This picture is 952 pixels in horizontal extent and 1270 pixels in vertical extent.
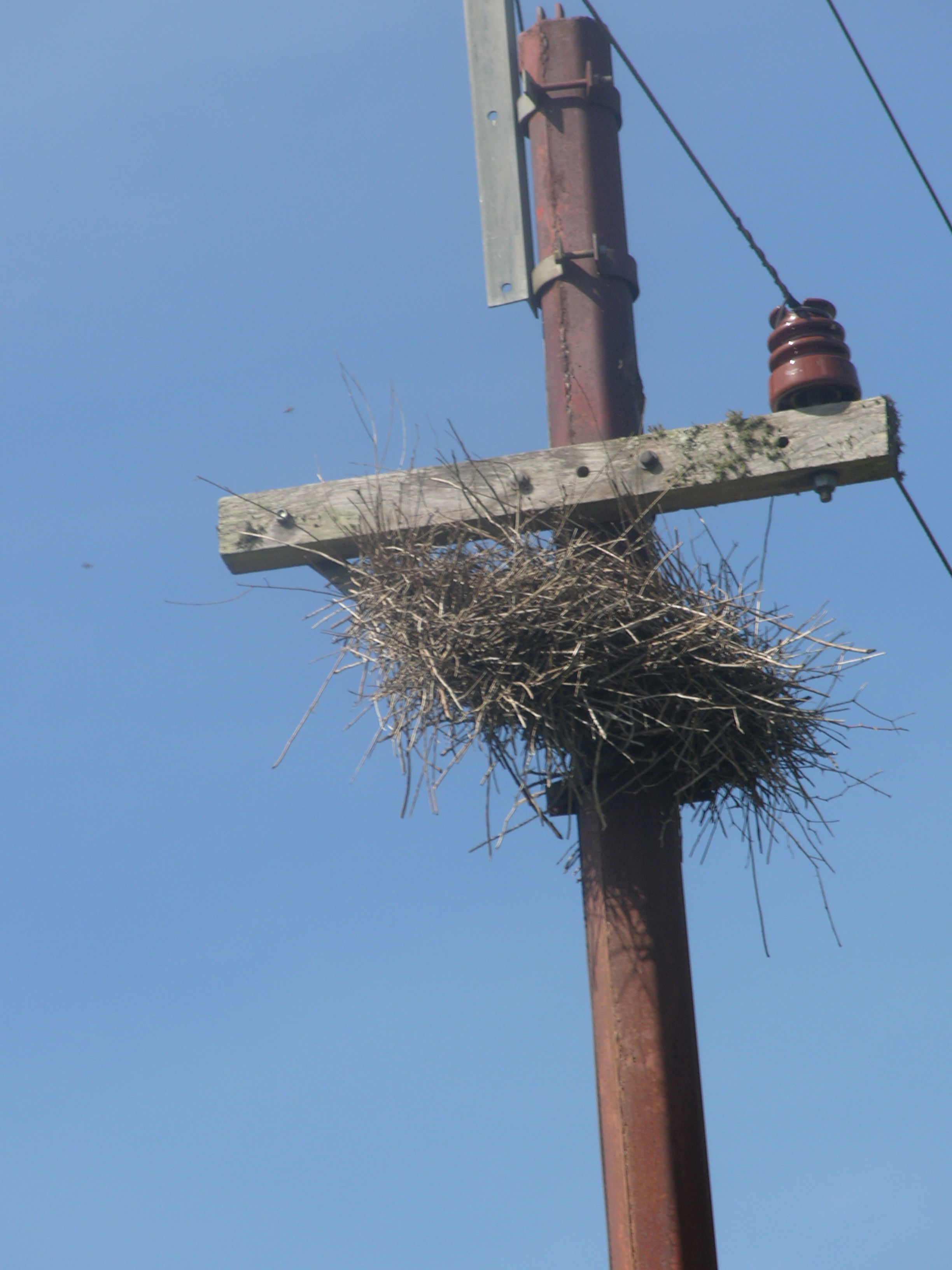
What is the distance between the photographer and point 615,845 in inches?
153

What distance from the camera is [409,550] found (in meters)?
4.23

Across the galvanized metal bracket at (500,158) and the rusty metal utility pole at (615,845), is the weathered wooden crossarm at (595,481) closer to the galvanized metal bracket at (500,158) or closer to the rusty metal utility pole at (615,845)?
the rusty metal utility pole at (615,845)

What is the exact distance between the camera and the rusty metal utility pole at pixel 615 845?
353cm

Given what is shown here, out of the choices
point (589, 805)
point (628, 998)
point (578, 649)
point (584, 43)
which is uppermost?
point (584, 43)

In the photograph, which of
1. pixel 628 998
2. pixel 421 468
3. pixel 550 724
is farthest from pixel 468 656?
pixel 628 998

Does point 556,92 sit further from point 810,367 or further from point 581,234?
point 810,367

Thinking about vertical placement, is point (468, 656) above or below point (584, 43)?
below

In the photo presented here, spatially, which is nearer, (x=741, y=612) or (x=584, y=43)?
(x=741, y=612)

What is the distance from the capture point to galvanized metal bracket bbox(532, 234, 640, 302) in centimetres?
452

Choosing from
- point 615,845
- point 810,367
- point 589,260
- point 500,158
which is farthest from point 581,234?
point 615,845

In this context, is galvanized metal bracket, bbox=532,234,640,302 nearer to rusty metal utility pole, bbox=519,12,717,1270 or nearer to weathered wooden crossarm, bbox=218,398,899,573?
rusty metal utility pole, bbox=519,12,717,1270

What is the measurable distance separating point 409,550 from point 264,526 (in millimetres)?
439

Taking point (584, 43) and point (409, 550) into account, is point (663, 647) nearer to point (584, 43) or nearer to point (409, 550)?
point (409, 550)

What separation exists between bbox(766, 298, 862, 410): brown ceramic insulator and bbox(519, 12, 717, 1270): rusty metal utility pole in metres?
0.44
